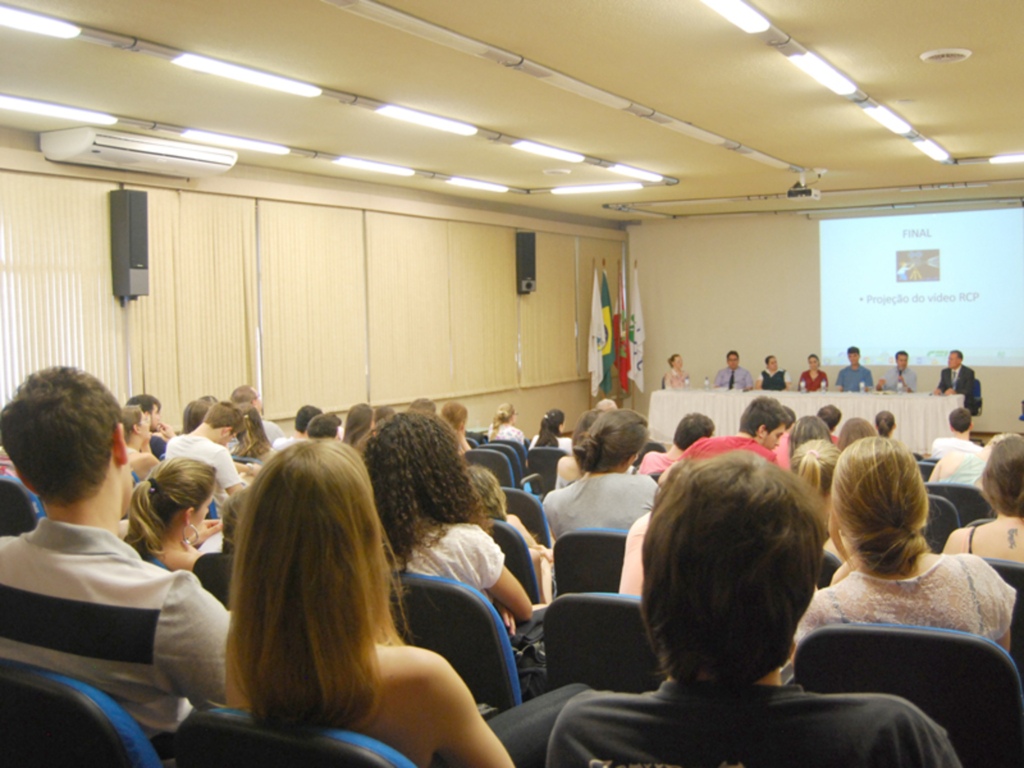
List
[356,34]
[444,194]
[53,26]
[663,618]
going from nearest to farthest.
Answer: [663,618] → [53,26] → [356,34] → [444,194]

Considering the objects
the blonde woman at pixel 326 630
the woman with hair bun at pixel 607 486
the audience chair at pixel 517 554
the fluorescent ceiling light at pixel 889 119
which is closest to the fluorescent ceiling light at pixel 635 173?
the fluorescent ceiling light at pixel 889 119

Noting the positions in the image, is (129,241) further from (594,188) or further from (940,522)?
(940,522)

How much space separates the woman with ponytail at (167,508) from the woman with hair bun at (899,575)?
5.80ft

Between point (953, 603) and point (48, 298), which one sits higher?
point (48, 298)

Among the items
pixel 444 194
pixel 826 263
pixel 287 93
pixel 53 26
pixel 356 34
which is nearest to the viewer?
pixel 53 26

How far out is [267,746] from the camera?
3.93 ft

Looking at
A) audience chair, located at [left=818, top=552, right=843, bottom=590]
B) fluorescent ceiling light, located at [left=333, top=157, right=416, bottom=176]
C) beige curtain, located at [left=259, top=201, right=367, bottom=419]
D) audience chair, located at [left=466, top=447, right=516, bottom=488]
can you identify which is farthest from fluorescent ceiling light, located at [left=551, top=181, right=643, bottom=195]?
audience chair, located at [left=818, top=552, right=843, bottom=590]

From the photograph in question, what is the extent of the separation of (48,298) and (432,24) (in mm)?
4239

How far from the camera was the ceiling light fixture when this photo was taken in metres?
9.77

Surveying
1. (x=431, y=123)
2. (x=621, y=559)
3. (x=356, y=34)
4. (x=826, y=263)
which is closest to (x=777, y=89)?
(x=431, y=123)

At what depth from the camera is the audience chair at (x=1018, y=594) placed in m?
2.34

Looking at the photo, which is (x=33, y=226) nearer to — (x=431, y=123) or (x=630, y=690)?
(x=431, y=123)

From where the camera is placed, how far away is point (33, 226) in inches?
264

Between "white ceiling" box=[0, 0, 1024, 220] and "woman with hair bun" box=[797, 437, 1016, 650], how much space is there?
3197 millimetres
